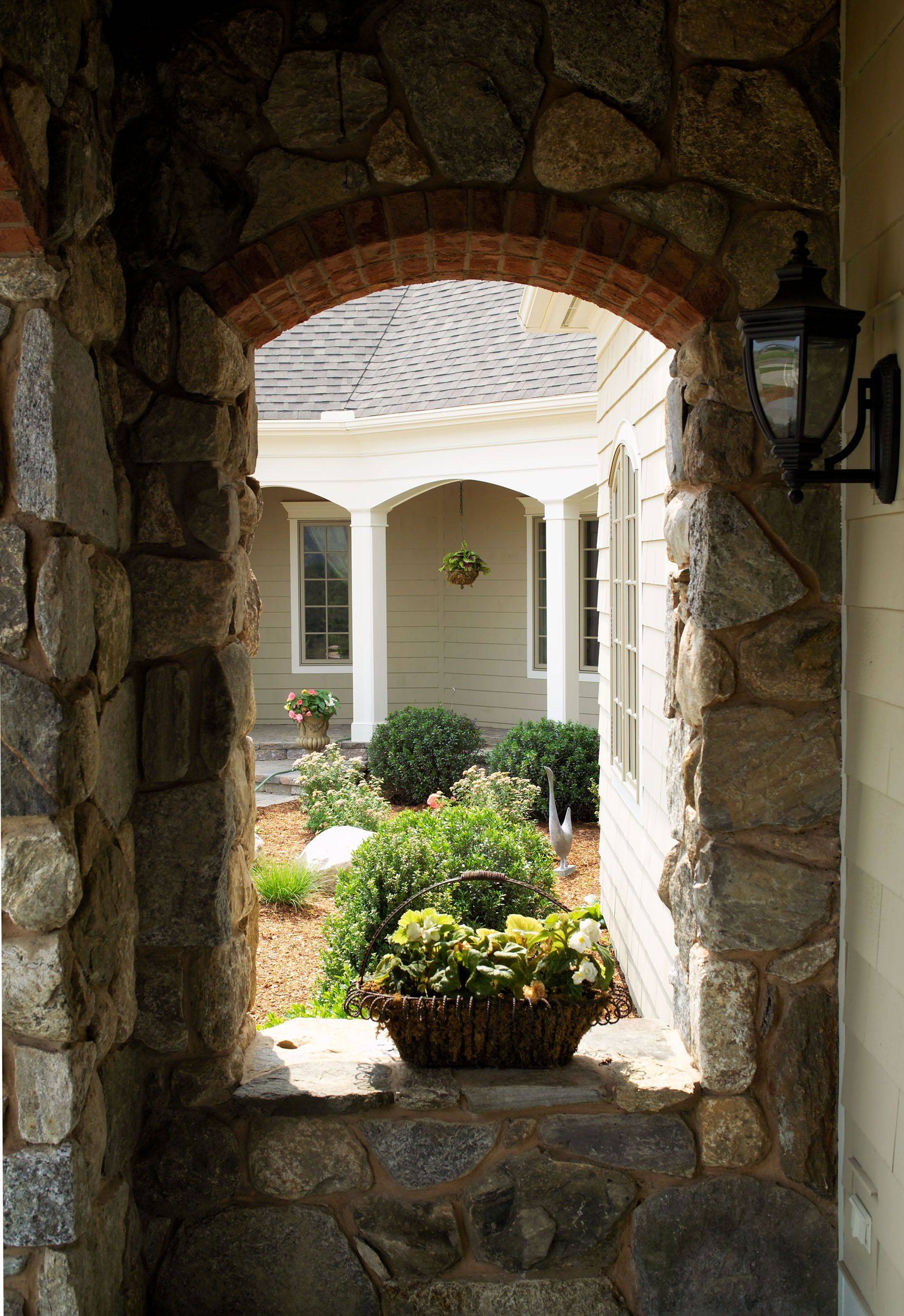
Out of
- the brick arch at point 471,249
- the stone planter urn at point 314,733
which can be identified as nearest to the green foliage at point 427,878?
the brick arch at point 471,249

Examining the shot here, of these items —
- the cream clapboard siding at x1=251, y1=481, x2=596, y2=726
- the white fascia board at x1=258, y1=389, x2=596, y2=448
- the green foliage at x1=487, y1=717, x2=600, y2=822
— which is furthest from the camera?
the cream clapboard siding at x1=251, y1=481, x2=596, y2=726

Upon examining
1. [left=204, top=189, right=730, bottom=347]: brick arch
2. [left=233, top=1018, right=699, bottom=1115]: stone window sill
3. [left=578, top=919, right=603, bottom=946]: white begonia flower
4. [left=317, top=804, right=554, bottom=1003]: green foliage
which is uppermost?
[left=204, top=189, right=730, bottom=347]: brick arch

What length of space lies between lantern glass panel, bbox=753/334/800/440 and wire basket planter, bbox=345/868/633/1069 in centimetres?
138

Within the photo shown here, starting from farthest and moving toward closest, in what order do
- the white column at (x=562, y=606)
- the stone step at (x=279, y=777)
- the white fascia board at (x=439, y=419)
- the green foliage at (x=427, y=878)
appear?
the stone step at (x=279, y=777) < the white column at (x=562, y=606) < the white fascia board at (x=439, y=419) < the green foliage at (x=427, y=878)

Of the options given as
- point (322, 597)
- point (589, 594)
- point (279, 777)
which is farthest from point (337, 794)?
point (322, 597)

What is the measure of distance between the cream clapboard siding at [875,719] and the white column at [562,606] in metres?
6.31

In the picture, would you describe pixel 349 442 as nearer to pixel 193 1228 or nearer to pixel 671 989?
pixel 671 989

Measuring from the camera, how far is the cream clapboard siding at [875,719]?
207cm

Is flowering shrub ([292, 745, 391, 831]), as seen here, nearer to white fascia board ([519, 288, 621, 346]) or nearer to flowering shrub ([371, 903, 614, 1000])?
white fascia board ([519, 288, 621, 346])

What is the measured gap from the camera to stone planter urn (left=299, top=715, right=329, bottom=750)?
971 cm

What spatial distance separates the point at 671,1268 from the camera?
7.91 ft

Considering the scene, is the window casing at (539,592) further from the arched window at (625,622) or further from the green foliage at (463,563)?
the arched window at (625,622)

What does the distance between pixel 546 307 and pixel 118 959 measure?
149 inches

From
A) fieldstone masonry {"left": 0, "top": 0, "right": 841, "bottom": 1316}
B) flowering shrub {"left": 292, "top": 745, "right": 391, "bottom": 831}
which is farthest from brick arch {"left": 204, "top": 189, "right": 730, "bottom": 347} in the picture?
flowering shrub {"left": 292, "top": 745, "right": 391, "bottom": 831}
